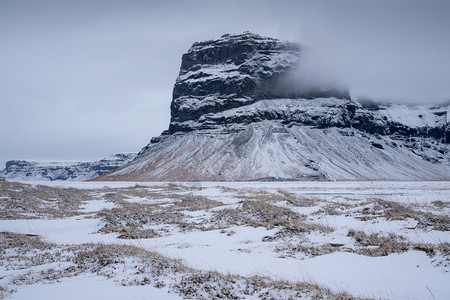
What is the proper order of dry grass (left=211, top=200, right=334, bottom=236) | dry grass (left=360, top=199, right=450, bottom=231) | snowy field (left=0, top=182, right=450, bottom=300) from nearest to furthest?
snowy field (left=0, top=182, right=450, bottom=300)
dry grass (left=360, top=199, right=450, bottom=231)
dry grass (left=211, top=200, right=334, bottom=236)

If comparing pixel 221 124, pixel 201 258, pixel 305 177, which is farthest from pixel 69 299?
pixel 221 124

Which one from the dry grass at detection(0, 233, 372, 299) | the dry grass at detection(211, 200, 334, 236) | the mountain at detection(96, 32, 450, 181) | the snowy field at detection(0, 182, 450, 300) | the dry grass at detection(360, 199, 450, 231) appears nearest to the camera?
the dry grass at detection(0, 233, 372, 299)

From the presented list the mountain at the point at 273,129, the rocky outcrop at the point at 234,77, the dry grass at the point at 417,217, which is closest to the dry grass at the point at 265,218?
the dry grass at the point at 417,217

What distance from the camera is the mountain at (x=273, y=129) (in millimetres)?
115062

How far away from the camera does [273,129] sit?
133000 millimetres

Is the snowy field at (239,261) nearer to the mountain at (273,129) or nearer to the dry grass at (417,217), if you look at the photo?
the dry grass at (417,217)

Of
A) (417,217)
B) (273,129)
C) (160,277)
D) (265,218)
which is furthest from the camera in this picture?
(273,129)

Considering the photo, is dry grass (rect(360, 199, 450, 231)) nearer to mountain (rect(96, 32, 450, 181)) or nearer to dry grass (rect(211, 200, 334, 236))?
dry grass (rect(211, 200, 334, 236))

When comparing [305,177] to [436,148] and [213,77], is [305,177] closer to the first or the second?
[213,77]

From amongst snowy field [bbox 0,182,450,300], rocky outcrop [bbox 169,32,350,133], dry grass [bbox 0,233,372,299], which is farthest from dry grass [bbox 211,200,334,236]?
rocky outcrop [bbox 169,32,350,133]

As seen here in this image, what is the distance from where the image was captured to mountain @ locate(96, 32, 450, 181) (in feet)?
378

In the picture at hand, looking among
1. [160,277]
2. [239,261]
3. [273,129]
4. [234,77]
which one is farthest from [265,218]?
[234,77]

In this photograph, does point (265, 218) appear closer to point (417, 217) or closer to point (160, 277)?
point (417, 217)

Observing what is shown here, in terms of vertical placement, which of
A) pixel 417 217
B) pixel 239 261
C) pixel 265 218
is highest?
pixel 239 261
